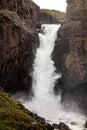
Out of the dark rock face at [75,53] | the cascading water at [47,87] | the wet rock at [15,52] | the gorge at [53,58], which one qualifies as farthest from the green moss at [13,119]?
the dark rock face at [75,53]

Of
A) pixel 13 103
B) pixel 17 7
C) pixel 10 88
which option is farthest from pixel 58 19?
pixel 13 103

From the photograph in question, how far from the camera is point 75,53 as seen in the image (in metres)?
57.1

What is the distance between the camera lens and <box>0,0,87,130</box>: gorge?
53938 mm

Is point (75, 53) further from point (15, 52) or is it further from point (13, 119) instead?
point (13, 119)

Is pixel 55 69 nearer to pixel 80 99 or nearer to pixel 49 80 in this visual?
pixel 49 80

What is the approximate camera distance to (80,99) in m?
55.8

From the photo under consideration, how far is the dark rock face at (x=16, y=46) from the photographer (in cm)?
5341

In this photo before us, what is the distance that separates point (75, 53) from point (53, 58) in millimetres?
5949

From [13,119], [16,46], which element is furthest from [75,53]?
[13,119]

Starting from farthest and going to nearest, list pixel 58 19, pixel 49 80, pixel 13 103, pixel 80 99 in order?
pixel 58 19 → pixel 49 80 → pixel 80 99 → pixel 13 103

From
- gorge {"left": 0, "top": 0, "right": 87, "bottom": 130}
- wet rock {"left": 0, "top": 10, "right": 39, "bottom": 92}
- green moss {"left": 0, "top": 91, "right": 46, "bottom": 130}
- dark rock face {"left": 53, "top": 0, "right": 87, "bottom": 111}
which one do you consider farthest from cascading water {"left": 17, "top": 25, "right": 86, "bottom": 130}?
green moss {"left": 0, "top": 91, "right": 46, "bottom": 130}

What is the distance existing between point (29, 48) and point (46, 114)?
1414cm

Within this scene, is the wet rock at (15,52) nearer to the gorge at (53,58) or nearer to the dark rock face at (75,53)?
the gorge at (53,58)

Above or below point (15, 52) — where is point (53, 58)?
below
